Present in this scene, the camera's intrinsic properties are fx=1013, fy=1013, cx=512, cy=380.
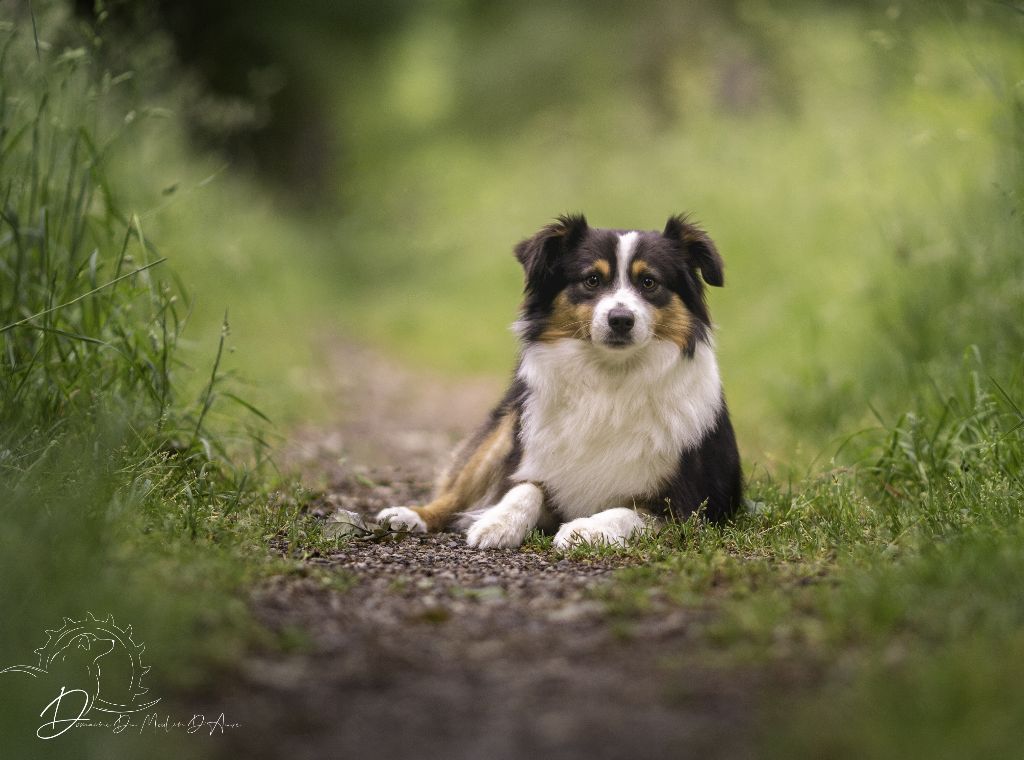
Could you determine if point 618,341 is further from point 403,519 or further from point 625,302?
point 403,519

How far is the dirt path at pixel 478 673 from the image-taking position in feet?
7.36

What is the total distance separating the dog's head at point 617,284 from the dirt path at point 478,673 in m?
1.08

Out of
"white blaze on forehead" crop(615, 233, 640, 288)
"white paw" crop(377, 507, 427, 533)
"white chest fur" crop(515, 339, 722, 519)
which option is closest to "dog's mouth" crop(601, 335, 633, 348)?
"white chest fur" crop(515, 339, 722, 519)

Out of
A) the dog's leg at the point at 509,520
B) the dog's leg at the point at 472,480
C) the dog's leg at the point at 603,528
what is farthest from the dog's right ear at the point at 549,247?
the dog's leg at the point at 603,528

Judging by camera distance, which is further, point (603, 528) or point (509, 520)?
point (509, 520)

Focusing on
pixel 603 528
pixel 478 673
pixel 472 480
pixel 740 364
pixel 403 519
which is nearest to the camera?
pixel 478 673

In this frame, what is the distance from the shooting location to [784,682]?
2.49 metres

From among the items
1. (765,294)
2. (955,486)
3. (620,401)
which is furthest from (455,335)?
(955,486)

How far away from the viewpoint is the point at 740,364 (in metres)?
8.45

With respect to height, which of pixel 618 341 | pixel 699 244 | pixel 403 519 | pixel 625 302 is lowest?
pixel 403 519

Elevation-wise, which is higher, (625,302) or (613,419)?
(625,302)

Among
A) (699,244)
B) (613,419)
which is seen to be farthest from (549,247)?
(613,419)

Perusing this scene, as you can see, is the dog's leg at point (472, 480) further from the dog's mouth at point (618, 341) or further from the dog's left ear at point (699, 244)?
the dog's left ear at point (699, 244)

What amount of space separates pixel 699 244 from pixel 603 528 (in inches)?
57.8
